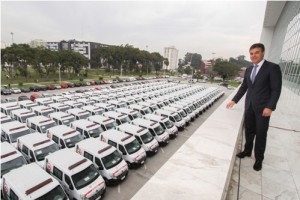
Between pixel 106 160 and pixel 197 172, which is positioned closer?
pixel 197 172

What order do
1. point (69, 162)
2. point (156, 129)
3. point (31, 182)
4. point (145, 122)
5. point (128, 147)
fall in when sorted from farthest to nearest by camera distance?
point (145, 122), point (156, 129), point (128, 147), point (69, 162), point (31, 182)

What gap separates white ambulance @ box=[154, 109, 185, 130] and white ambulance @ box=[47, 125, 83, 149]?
757cm

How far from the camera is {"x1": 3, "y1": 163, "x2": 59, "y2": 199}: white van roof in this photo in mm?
6305

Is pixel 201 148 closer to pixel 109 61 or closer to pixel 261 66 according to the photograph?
pixel 261 66

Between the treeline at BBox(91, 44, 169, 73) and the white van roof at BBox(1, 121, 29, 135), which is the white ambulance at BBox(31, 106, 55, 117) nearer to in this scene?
the white van roof at BBox(1, 121, 29, 135)

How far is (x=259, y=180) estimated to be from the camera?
9.70 ft

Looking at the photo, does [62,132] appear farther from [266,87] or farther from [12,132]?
[266,87]

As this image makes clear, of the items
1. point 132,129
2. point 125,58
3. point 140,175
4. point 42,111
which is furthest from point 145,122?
point 125,58

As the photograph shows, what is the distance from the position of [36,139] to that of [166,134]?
8.14m

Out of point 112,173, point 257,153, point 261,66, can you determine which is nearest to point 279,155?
point 257,153

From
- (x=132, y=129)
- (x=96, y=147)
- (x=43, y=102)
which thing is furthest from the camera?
(x=43, y=102)

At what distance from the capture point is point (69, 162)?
26.3ft

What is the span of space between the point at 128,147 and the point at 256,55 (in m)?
8.65

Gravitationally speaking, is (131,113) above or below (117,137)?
above
